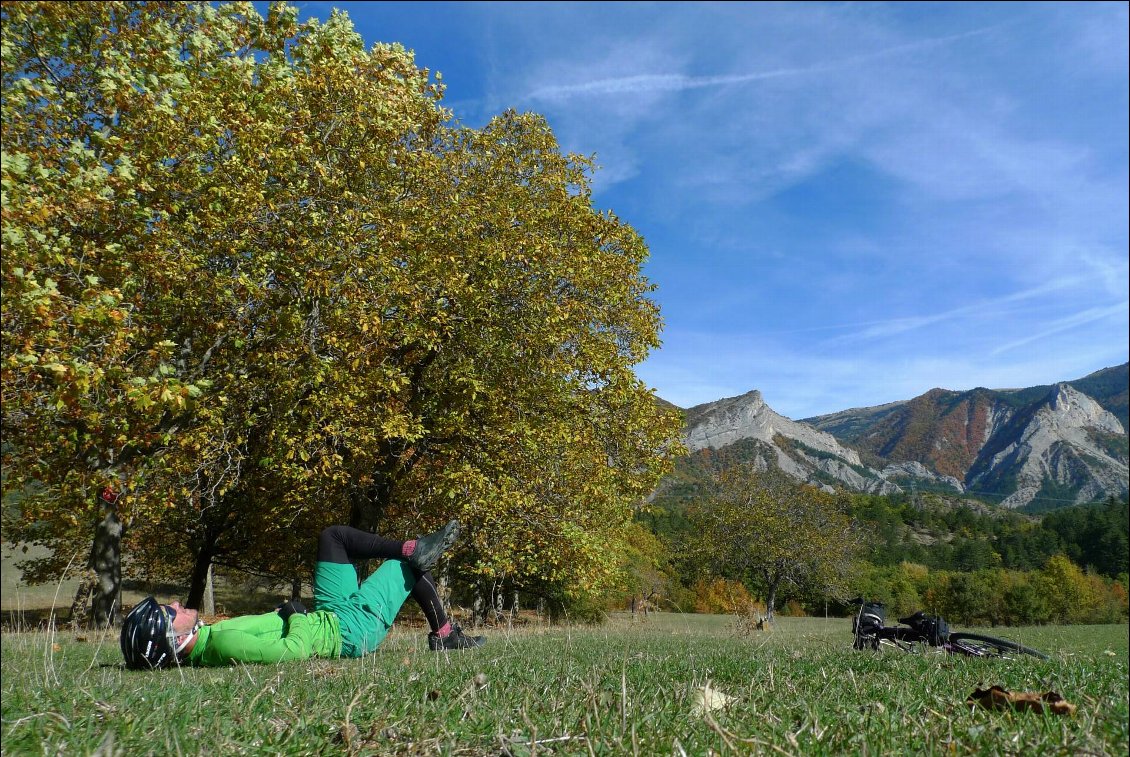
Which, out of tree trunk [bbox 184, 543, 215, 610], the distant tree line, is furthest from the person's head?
tree trunk [bbox 184, 543, 215, 610]

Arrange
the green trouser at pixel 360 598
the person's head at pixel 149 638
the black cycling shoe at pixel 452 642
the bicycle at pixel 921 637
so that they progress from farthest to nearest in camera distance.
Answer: the black cycling shoe at pixel 452 642 → the green trouser at pixel 360 598 → the person's head at pixel 149 638 → the bicycle at pixel 921 637

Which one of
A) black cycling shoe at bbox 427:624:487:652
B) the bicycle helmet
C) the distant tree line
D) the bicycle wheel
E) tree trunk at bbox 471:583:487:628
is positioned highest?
the bicycle helmet

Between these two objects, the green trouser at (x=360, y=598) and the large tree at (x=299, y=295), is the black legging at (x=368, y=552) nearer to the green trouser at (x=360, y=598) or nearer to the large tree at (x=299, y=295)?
the green trouser at (x=360, y=598)

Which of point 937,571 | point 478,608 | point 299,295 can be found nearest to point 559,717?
point 299,295

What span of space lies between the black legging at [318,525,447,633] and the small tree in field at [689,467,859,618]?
52857 mm

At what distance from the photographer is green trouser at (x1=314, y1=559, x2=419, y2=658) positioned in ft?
21.4

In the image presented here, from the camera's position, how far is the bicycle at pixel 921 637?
5.34 m

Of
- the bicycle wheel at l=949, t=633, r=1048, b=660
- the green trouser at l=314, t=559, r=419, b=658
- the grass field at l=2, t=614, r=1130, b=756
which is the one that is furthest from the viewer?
the green trouser at l=314, t=559, r=419, b=658

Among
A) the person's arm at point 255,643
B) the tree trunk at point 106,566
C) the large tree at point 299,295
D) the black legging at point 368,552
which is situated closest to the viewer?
the person's arm at point 255,643

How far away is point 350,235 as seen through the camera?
480 inches

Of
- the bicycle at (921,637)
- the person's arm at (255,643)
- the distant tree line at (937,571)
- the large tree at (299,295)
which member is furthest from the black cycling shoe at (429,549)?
the distant tree line at (937,571)

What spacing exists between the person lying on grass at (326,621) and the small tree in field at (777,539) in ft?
175

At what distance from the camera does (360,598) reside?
21.6 ft

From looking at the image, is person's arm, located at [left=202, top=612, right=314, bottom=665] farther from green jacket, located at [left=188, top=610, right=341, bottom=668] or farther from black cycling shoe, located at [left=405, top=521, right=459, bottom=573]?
black cycling shoe, located at [left=405, top=521, right=459, bottom=573]
